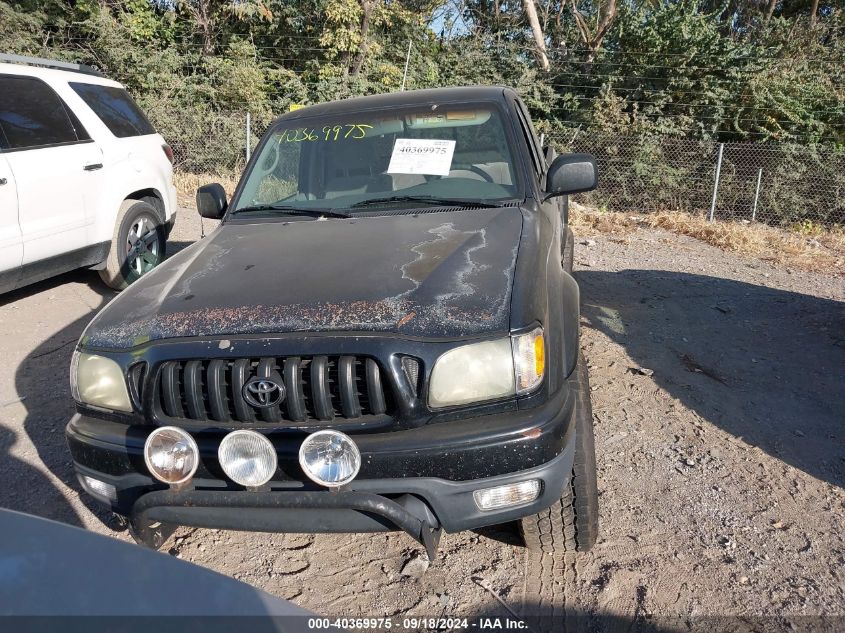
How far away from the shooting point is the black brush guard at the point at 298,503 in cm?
199

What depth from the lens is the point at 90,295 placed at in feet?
19.2

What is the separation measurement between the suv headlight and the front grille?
18cm

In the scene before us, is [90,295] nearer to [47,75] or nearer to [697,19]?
[47,75]

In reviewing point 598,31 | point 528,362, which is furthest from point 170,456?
point 598,31

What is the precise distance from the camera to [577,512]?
96.8 inches

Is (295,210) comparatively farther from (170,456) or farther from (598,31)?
(598,31)

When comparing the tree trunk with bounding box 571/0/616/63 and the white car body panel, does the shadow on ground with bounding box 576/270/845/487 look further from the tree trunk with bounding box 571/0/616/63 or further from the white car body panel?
the tree trunk with bounding box 571/0/616/63

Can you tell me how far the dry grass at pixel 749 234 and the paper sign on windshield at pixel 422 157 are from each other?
5.90 meters

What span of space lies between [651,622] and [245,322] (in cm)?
174

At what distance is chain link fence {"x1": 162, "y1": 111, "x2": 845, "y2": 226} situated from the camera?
431 inches

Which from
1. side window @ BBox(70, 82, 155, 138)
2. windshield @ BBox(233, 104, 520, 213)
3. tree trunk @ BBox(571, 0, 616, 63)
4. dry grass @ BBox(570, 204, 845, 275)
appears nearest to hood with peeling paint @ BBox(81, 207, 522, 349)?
windshield @ BBox(233, 104, 520, 213)

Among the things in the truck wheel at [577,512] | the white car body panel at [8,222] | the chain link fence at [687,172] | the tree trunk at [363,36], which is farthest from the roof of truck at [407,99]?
the tree trunk at [363,36]

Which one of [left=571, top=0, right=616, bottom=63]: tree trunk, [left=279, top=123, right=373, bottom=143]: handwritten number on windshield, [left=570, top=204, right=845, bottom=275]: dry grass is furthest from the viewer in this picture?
[left=571, top=0, right=616, bottom=63]: tree trunk

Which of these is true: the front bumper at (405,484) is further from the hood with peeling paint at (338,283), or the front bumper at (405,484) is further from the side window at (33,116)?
the side window at (33,116)
